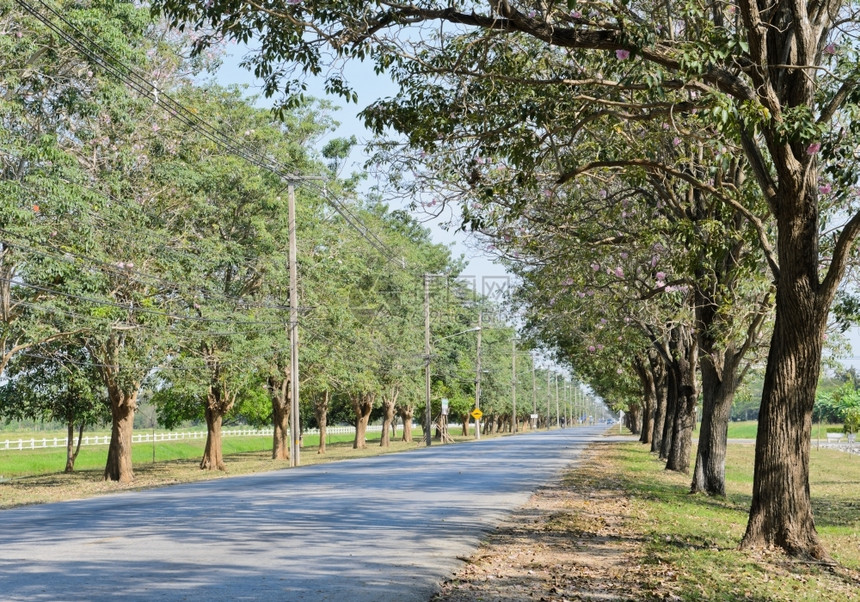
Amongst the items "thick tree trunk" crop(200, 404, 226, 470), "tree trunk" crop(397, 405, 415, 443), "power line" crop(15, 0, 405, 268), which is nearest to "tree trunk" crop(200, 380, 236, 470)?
"thick tree trunk" crop(200, 404, 226, 470)

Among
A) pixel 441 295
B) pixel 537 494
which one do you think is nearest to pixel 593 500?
pixel 537 494

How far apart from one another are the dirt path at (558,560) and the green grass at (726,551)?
34 cm

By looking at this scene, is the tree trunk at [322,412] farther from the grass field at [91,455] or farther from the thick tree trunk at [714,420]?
the thick tree trunk at [714,420]

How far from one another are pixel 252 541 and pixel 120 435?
23726 mm

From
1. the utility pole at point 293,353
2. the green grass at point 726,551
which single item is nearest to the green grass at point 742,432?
the utility pole at point 293,353

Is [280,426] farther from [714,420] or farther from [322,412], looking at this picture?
[714,420]

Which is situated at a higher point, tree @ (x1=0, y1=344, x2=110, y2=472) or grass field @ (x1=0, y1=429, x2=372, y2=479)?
tree @ (x1=0, y1=344, x2=110, y2=472)

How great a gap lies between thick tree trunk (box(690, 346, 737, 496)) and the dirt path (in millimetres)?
3576

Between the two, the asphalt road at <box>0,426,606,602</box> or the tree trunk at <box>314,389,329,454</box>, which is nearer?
the asphalt road at <box>0,426,606,602</box>

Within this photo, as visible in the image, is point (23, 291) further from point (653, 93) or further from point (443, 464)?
point (653, 93)

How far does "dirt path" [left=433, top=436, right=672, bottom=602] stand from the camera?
8883mm

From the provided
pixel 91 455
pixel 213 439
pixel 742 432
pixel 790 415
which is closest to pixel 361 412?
pixel 91 455

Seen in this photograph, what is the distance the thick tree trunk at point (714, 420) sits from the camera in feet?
65.8

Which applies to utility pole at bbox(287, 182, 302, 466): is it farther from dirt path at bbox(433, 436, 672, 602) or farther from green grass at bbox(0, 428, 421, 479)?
green grass at bbox(0, 428, 421, 479)
